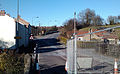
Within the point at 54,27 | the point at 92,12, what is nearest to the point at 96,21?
the point at 92,12

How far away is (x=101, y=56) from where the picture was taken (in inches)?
305

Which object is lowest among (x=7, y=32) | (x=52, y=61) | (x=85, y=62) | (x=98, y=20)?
(x=52, y=61)

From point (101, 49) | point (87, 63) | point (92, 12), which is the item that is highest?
point (92, 12)

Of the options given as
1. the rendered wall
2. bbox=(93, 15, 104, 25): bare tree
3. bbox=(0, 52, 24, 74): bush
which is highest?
Answer: bbox=(93, 15, 104, 25): bare tree

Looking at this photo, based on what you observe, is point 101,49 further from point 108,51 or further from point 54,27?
point 54,27

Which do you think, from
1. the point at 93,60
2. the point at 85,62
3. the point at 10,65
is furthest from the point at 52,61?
the point at 85,62

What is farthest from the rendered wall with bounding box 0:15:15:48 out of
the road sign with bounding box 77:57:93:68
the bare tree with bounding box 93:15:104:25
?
the bare tree with bounding box 93:15:104:25

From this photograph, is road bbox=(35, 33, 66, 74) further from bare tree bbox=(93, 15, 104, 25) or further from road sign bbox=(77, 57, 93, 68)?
bare tree bbox=(93, 15, 104, 25)

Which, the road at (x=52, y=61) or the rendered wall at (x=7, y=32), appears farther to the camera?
the rendered wall at (x=7, y=32)

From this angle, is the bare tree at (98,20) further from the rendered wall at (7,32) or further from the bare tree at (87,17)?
the rendered wall at (7,32)

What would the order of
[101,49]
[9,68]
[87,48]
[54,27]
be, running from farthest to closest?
[54,27] < [9,68] < [101,49] < [87,48]

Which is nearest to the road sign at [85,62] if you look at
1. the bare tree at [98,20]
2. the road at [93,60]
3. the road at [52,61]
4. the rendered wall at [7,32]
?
the road at [93,60]

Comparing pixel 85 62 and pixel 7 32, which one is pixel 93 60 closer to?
pixel 85 62

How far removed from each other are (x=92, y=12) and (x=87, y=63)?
229 feet
